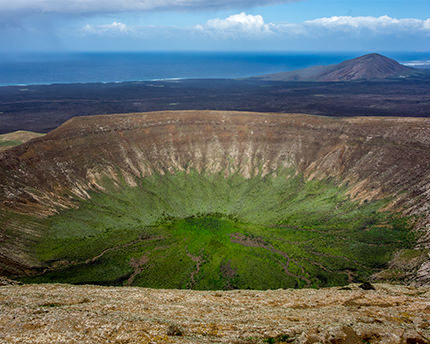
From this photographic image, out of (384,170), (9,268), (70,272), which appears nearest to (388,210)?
(384,170)

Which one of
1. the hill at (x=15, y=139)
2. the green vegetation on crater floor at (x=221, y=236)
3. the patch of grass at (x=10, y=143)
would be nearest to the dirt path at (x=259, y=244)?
the green vegetation on crater floor at (x=221, y=236)

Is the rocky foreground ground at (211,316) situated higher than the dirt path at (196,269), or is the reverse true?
the rocky foreground ground at (211,316)

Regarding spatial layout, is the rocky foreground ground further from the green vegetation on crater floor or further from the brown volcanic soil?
the brown volcanic soil

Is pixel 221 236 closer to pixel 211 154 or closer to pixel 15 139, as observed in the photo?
pixel 211 154

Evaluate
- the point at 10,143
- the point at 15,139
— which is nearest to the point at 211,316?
the point at 10,143

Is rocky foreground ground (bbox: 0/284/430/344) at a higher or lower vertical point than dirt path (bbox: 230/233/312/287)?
higher

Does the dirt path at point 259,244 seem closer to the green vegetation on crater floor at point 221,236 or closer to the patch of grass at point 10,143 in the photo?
the green vegetation on crater floor at point 221,236

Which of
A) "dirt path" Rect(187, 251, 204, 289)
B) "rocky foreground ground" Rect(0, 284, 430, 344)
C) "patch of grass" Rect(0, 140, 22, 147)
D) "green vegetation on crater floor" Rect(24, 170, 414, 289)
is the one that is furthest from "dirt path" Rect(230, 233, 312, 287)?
"patch of grass" Rect(0, 140, 22, 147)
